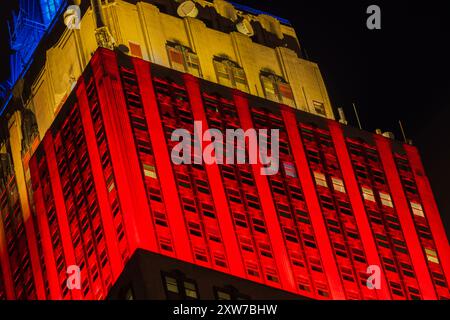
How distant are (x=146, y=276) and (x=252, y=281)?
40.6 ft

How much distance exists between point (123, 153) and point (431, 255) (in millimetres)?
35107

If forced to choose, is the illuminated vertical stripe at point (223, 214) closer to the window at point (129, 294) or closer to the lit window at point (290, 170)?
the lit window at point (290, 170)

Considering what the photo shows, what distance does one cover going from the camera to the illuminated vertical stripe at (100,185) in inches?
6944

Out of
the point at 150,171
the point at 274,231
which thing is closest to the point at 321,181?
the point at 274,231

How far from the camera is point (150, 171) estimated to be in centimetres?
18388

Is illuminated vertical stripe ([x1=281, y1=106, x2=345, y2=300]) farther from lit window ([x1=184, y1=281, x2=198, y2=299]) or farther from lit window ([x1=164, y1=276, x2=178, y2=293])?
lit window ([x1=164, y1=276, x2=178, y2=293])

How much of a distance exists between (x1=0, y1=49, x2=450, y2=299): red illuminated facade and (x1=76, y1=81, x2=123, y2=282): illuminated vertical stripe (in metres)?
0.19

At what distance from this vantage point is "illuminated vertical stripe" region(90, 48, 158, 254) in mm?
175250

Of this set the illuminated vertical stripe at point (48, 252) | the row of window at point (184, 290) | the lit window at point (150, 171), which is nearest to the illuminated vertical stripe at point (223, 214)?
the row of window at point (184, 290)

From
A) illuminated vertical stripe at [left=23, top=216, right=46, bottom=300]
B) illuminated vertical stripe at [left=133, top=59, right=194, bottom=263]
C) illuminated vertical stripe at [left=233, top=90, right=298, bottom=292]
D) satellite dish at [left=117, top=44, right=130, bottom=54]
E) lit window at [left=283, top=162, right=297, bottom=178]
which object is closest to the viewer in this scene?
illuminated vertical stripe at [left=133, top=59, right=194, bottom=263]

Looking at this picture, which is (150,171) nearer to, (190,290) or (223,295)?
(223,295)

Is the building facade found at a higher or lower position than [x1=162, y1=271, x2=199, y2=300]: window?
higher

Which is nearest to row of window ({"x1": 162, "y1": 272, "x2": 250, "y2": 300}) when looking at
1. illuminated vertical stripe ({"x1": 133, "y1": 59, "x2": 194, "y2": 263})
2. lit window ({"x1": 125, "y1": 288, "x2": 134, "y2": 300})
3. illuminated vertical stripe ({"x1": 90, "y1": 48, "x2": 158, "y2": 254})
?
lit window ({"x1": 125, "y1": 288, "x2": 134, "y2": 300})
